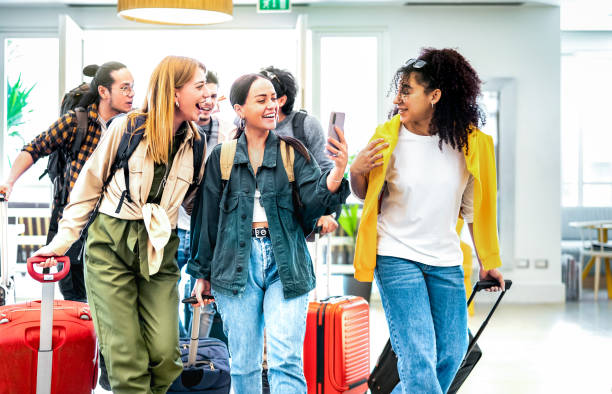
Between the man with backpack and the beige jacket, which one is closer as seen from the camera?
the beige jacket

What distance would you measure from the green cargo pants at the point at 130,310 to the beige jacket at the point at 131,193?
61mm

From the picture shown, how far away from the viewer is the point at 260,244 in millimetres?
2615

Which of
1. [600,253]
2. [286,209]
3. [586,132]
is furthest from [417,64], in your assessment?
[586,132]

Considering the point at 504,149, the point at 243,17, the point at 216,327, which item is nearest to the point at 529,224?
the point at 504,149

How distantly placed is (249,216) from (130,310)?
1.79 ft

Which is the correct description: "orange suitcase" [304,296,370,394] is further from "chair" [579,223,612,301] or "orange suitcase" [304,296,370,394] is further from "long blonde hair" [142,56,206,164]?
"chair" [579,223,612,301]

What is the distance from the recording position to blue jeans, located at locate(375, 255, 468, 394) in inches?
101

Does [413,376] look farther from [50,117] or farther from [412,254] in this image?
[50,117]

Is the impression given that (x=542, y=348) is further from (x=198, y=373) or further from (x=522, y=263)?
(x=198, y=373)

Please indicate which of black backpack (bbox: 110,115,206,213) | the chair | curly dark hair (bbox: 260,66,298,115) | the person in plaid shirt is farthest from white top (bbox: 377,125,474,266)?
the chair

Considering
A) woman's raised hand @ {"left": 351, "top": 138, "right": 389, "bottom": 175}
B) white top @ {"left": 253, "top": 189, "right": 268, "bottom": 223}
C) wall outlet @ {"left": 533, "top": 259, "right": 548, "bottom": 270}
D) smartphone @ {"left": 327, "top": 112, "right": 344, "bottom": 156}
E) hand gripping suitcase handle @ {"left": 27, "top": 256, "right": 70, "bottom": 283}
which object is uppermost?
smartphone @ {"left": 327, "top": 112, "right": 344, "bottom": 156}

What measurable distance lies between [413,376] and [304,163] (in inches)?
31.6

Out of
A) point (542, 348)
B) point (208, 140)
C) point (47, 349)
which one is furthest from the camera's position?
point (542, 348)

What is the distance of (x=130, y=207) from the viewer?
2.72 metres
